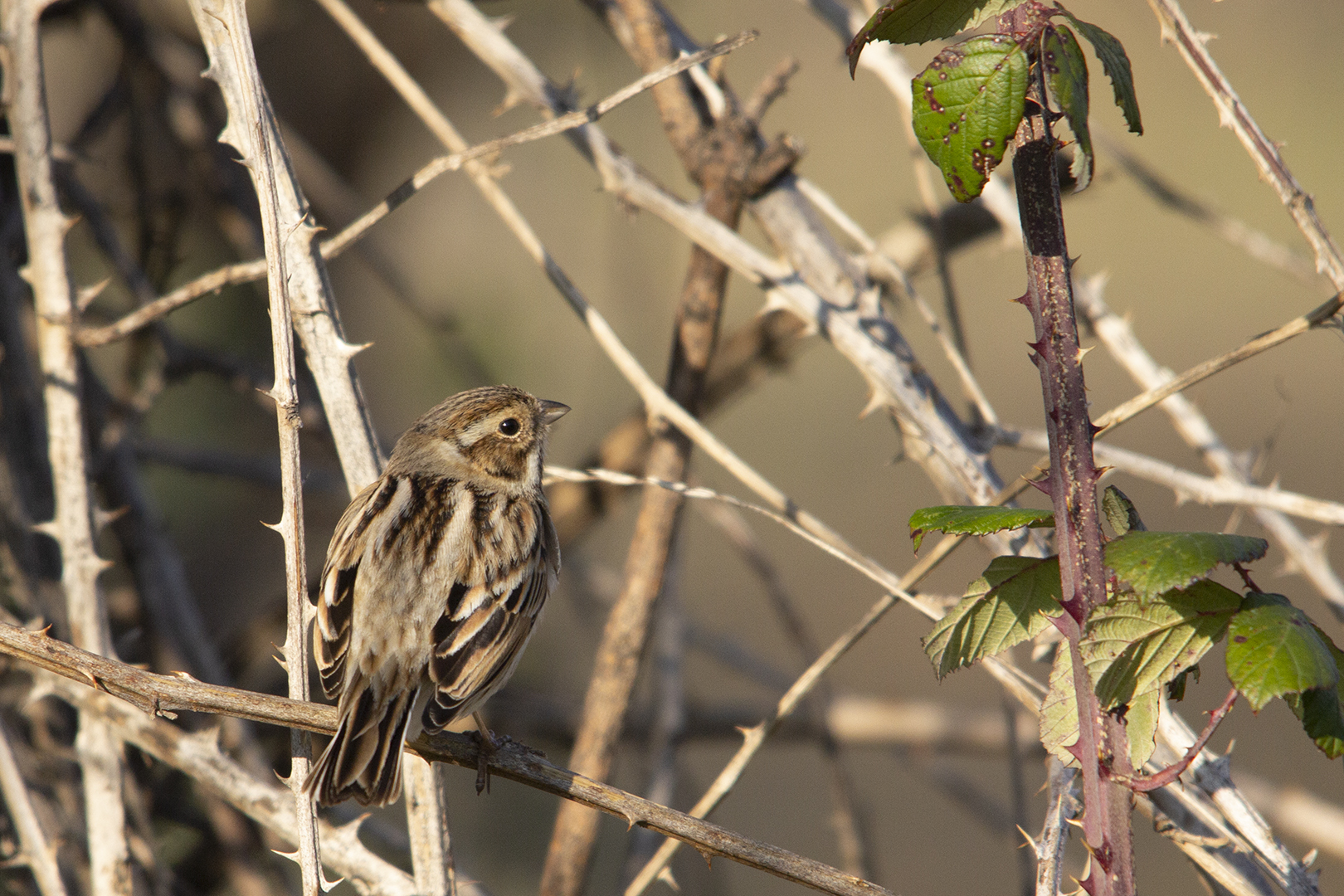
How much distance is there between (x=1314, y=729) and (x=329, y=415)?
1900 millimetres

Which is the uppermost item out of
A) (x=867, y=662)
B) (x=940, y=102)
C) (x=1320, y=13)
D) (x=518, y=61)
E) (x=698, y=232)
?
(x=1320, y=13)

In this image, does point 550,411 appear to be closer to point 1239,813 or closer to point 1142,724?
point 1239,813

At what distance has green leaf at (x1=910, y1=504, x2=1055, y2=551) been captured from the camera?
51.8 inches

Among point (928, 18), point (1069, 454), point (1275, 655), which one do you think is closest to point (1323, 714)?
point (1275, 655)

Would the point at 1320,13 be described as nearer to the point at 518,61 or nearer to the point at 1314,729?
the point at 518,61

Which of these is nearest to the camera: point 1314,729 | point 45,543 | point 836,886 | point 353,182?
point 1314,729

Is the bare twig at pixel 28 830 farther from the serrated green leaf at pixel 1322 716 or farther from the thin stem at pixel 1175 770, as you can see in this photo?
the serrated green leaf at pixel 1322 716

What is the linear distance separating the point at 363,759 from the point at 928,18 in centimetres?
168

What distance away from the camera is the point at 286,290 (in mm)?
1969

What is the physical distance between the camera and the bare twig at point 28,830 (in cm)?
259

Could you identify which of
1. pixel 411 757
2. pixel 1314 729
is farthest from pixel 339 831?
pixel 1314 729

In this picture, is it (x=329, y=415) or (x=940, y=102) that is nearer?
(x=940, y=102)

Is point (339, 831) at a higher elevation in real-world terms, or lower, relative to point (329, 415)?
lower

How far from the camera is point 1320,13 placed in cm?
1260
